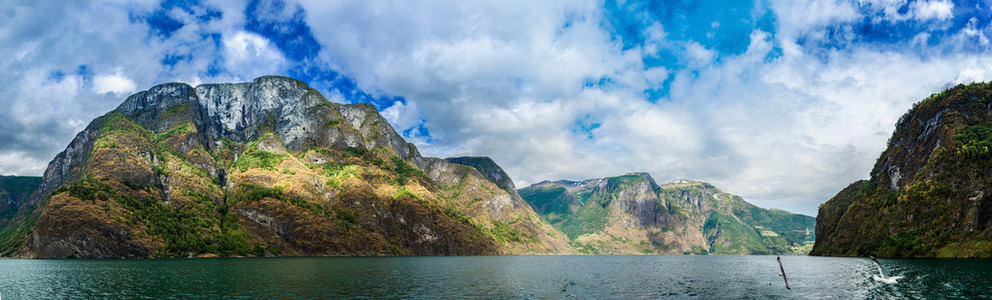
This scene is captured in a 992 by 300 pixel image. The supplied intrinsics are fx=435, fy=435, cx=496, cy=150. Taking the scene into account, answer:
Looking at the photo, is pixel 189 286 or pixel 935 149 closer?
pixel 189 286

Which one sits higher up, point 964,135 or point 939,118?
point 939,118

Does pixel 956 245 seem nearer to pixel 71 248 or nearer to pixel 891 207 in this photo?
pixel 891 207

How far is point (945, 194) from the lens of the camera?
161250mm

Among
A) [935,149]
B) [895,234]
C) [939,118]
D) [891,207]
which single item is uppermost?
[939,118]

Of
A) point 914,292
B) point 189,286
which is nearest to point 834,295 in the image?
point 914,292

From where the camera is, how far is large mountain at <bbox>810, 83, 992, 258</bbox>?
14788cm

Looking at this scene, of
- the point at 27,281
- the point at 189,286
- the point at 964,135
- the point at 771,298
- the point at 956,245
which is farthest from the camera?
the point at 964,135

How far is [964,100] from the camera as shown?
19075cm

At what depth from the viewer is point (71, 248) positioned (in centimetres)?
18338

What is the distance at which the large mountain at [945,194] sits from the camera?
485ft

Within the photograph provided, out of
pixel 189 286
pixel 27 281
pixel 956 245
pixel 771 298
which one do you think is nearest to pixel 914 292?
pixel 771 298

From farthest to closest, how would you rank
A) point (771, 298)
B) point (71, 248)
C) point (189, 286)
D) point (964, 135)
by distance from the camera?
point (71, 248) → point (964, 135) → point (189, 286) → point (771, 298)

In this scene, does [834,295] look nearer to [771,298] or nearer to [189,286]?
[771,298]

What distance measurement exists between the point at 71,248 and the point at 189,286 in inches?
6775
